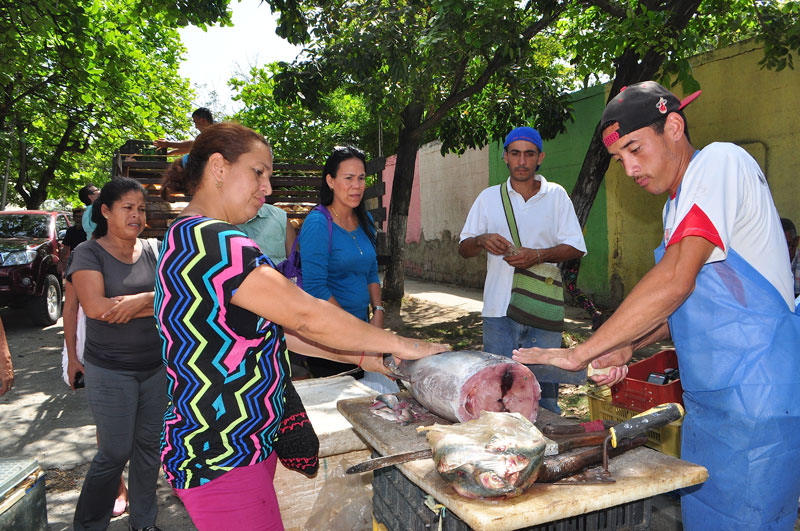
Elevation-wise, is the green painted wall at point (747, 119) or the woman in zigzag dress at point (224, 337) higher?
the green painted wall at point (747, 119)

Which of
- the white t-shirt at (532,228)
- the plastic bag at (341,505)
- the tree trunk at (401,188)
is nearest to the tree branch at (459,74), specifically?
the tree trunk at (401,188)

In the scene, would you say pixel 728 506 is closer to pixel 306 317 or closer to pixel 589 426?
pixel 589 426

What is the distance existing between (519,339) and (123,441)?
2497 millimetres

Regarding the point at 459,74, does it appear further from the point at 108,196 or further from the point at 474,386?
the point at 474,386

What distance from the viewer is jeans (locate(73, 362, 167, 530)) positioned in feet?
10.1

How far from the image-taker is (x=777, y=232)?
200cm

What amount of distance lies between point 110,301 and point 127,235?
1.46ft

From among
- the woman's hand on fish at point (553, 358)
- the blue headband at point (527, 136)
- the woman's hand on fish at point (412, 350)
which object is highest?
the blue headband at point (527, 136)

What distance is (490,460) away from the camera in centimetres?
154

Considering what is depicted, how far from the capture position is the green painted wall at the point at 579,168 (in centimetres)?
1011

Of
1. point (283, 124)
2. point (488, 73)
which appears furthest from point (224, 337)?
point (283, 124)

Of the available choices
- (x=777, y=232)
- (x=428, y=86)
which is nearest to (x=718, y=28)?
(x=428, y=86)

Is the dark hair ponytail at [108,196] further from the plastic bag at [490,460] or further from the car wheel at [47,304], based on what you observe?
the car wheel at [47,304]

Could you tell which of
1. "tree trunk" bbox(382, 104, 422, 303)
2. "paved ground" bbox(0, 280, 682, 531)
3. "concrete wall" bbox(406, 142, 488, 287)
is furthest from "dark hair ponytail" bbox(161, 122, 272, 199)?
"concrete wall" bbox(406, 142, 488, 287)
